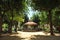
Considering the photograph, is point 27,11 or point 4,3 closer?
point 4,3

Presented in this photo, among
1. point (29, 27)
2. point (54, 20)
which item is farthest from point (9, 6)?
point (29, 27)

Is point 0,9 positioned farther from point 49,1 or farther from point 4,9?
point 49,1

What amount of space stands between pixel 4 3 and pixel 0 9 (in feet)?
4.46

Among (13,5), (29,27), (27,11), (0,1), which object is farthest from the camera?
(29,27)

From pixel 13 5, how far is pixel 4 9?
5.67 ft

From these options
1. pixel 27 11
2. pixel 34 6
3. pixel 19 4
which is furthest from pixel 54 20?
pixel 19 4

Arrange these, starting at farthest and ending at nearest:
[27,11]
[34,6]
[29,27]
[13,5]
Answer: [29,27], [27,11], [34,6], [13,5]

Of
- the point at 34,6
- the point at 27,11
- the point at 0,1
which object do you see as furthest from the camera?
the point at 27,11

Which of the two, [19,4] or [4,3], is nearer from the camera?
[4,3]

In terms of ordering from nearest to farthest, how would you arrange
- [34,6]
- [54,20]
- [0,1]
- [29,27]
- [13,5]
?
[0,1] < [13,5] < [34,6] < [54,20] < [29,27]

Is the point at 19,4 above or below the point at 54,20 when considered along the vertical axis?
above

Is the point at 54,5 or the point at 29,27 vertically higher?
the point at 54,5

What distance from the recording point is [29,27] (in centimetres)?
6328

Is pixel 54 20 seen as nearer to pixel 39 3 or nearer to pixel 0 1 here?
pixel 39 3
